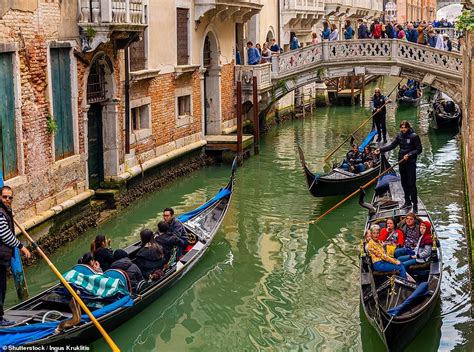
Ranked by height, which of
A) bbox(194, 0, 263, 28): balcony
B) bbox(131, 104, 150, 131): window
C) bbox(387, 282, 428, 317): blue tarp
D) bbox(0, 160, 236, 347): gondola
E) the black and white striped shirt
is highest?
bbox(194, 0, 263, 28): balcony

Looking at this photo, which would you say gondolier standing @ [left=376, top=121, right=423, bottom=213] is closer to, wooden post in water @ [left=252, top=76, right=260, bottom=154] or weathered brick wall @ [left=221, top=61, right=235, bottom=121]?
wooden post in water @ [left=252, top=76, right=260, bottom=154]

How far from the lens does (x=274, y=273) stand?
7.41 metres

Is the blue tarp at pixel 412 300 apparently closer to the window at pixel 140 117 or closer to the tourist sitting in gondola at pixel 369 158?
the tourist sitting in gondola at pixel 369 158

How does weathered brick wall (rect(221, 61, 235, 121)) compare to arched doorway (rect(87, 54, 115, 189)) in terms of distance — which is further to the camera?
weathered brick wall (rect(221, 61, 235, 121))

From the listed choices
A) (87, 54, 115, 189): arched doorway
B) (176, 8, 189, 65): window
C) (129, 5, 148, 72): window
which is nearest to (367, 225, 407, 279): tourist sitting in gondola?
(87, 54, 115, 189): arched doorway

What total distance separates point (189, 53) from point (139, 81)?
6.17 feet

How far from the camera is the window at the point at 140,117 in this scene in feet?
34.2

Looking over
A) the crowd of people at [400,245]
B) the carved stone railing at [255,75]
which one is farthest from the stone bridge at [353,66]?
the crowd of people at [400,245]

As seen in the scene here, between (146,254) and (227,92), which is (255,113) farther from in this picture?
(146,254)

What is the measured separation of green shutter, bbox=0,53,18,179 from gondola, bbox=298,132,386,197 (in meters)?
3.52

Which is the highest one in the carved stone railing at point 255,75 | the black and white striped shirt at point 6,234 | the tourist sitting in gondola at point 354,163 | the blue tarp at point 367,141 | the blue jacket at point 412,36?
the blue jacket at point 412,36

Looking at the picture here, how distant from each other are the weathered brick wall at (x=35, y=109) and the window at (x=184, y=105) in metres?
3.94

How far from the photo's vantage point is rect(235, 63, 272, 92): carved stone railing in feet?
45.3

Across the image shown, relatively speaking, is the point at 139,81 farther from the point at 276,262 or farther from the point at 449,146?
the point at 449,146
